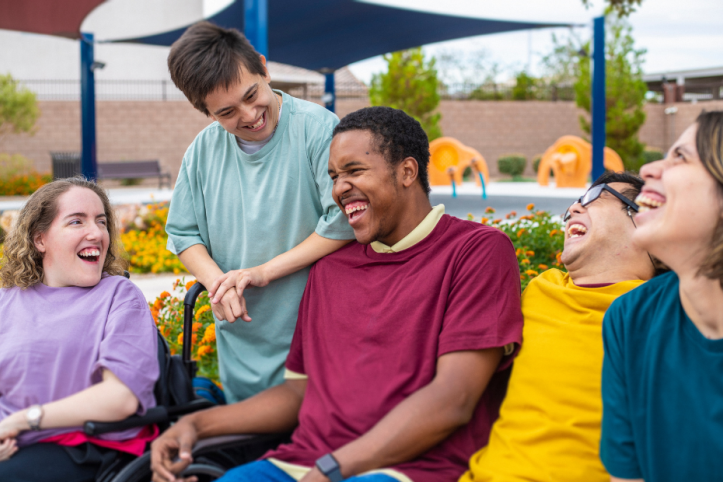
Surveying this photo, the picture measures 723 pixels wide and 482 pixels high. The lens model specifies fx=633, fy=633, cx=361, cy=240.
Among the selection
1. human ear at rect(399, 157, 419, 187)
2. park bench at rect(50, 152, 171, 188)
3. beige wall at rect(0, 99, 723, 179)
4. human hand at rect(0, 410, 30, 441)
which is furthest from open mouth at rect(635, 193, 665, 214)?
beige wall at rect(0, 99, 723, 179)

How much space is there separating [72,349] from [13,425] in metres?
0.27

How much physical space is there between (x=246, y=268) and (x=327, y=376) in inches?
20.4

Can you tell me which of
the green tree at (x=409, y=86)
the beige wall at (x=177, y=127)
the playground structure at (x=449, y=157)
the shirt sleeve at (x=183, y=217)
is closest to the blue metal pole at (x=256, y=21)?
the shirt sleeve at (x=183, y=217)

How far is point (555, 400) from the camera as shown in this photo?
1.70 m

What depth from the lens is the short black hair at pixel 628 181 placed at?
6.34ft

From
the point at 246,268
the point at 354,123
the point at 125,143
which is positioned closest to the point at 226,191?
the point at 246,268

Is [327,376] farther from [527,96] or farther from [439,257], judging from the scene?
[527,96]

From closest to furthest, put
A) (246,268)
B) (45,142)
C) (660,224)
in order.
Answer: (660,224) → (246,268) → (45,142)

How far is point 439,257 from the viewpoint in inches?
75.2

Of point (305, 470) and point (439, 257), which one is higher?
point (439, 257)

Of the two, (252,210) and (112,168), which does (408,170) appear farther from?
(112,168)

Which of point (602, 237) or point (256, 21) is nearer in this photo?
point (602, 237)

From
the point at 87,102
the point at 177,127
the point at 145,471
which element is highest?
the point at 177,127

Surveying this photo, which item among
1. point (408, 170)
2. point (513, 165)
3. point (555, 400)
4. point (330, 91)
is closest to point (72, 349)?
point (408, 170)
